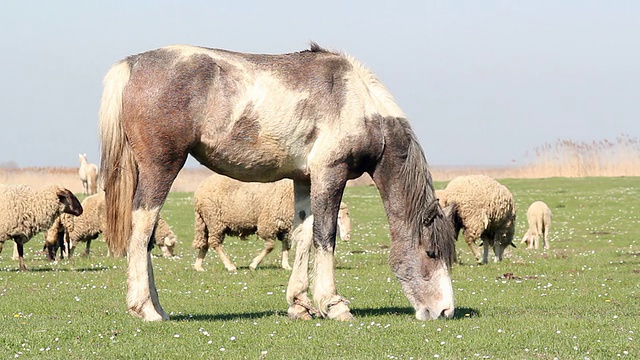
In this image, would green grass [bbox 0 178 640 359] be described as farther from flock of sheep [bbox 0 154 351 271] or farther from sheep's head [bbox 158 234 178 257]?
sheep's head [bbox 158 234 178 257]

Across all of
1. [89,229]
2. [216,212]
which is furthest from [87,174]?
[216,212]

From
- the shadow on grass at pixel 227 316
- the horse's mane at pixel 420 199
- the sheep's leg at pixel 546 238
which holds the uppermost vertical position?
the horse's mane at pixel 420 199

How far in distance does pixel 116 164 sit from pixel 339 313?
2952 mm

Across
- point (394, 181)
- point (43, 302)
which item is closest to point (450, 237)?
point (394, 181)

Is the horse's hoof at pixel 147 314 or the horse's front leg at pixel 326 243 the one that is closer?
the horse's hoof at pixel 147 314

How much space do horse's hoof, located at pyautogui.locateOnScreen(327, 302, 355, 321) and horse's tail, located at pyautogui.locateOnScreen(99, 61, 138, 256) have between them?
2377 millimetres

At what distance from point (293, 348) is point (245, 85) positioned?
309 cm

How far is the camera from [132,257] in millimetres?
10039

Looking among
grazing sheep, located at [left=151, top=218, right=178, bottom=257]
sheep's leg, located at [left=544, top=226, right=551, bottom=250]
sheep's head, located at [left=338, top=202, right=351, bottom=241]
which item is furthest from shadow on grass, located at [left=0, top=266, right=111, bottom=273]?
Answer: sheep's leg, located at [left=544, top=226, right=551, bottom=250]

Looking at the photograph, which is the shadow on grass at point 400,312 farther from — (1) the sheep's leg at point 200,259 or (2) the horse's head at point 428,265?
(1) the sheep's leg at point 200,259

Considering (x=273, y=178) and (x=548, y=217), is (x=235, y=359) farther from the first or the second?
(x=548, y=217)

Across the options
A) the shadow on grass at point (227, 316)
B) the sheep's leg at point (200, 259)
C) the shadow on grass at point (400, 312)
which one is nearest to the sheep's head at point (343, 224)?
the sheep's leg at point (200, 259)

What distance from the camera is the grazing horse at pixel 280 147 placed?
10.1 m

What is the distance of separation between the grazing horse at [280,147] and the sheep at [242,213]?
363 inches
